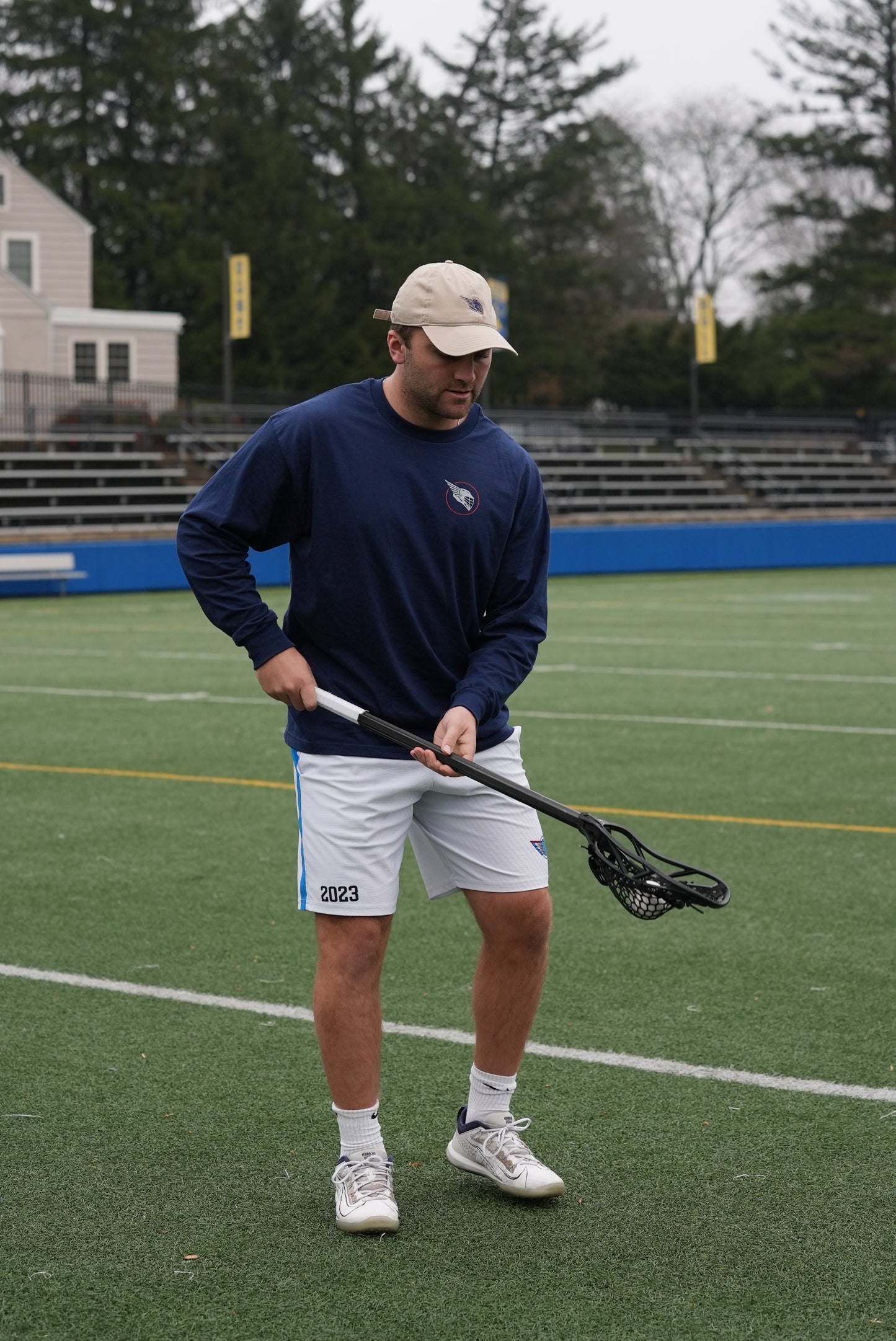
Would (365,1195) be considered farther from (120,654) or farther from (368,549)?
(120,654)

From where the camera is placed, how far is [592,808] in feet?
27.5

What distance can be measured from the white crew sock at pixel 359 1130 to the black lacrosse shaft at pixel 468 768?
757 millimetres

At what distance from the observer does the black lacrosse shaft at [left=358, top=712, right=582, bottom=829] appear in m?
3.54

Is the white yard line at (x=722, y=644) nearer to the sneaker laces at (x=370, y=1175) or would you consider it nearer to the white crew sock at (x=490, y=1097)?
the white crew sock at (x=490, y=1097)

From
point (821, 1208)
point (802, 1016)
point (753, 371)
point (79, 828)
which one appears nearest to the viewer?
point (821, 1208)

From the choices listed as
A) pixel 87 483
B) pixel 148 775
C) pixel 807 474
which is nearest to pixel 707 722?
pixel 148 775

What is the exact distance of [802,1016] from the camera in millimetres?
5031

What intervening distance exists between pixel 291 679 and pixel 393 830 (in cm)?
41

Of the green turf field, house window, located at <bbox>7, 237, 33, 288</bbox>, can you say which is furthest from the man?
house window, located at <bbox>7, 237, 33, 288</bbox>

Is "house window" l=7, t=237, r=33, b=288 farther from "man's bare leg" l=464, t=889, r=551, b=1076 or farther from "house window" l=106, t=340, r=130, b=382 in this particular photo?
"man's bare leg" l=464, t=889, r=551, b=1076

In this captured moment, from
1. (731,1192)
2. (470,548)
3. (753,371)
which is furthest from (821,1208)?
(753,371)

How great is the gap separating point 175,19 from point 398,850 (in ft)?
172

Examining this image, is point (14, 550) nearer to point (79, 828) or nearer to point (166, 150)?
point (79, 828)

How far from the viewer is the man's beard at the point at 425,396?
140 inches
